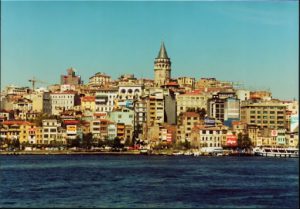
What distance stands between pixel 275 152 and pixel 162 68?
21.2 feet

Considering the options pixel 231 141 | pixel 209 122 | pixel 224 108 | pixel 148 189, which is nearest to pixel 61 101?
pixel 224 108

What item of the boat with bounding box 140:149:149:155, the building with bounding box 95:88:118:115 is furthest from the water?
the building with bounding box 95:88:118:115

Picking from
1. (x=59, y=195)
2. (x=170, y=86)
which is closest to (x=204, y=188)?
(x=59, y=195)

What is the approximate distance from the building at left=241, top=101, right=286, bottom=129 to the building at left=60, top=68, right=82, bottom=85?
4.21 m

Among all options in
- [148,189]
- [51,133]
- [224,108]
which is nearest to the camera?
[148,189]

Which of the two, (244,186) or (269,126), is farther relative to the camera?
(269,126)

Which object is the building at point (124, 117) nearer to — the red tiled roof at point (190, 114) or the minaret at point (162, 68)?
the red tiled roof at point (190, 114)

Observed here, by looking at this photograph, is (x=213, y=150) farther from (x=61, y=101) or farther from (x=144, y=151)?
(x=61, y=101)

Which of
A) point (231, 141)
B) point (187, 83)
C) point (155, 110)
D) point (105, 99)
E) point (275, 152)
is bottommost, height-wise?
point (275, 152)

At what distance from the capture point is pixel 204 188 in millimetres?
5695

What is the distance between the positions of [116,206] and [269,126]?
35.4ft

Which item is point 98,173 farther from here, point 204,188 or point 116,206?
point 116,206

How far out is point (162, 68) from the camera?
18969 millimetres

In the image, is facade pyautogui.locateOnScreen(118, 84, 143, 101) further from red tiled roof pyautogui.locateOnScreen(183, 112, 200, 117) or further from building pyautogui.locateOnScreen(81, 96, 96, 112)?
red tiled roof pyautogui.locateOnScreen(183, 112, 200, 117)
